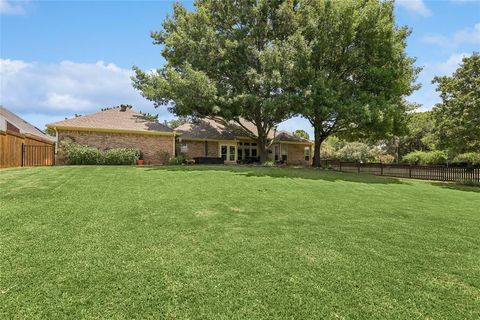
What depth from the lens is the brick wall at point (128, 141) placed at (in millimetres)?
21203

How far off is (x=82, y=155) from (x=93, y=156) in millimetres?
670

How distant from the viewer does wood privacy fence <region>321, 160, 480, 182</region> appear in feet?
60.9

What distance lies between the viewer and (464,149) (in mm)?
18609

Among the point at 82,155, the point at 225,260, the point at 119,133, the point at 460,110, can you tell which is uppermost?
the point at 460,110

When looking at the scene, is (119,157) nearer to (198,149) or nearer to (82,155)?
(82,155)

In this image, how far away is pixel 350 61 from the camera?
65.3 feet

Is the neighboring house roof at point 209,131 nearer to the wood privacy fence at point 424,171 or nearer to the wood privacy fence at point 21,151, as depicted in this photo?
the wood privacy fence at point 424,171

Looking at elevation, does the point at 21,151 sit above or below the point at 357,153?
below

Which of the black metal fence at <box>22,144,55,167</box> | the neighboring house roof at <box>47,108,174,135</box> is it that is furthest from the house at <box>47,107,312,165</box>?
the black metal fence at <box>22,144,55,167</box>

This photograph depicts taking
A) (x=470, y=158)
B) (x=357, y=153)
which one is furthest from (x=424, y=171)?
(x=357, y=153)

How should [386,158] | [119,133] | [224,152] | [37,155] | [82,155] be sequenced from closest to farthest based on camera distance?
[37,155], [82,155], [119,133], [224,152], [386,158]

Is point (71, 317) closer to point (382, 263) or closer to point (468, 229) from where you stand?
point (382, 263)

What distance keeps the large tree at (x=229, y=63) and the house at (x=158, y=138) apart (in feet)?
9.32

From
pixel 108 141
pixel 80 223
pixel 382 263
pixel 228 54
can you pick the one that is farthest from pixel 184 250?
pixel 108 141
